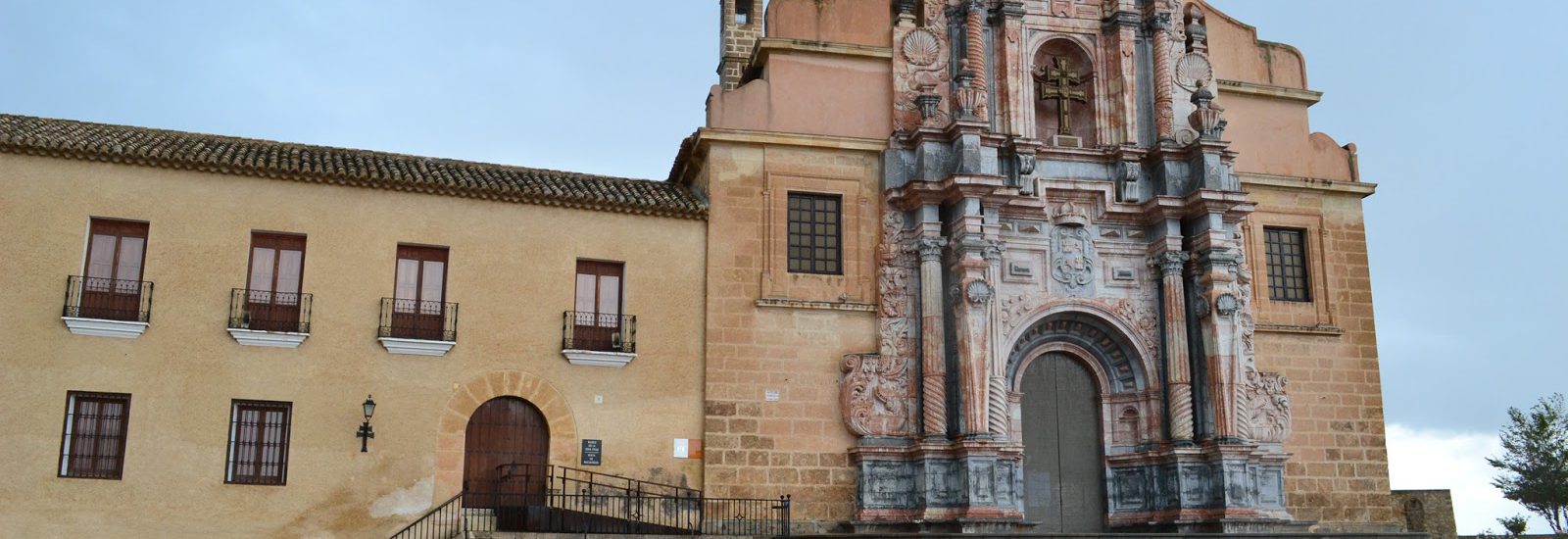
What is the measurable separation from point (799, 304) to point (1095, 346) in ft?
16.9

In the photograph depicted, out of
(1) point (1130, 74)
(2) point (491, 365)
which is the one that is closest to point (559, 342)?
(2) point (491, 365)

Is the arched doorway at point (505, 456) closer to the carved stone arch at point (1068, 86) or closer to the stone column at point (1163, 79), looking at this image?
the carved stone arch at point (1068, 86)

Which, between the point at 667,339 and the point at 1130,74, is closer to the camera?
the point at 667,339

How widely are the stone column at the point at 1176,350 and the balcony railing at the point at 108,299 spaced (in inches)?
606

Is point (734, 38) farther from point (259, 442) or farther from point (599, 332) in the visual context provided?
point (259, 442)

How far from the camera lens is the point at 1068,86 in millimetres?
24141

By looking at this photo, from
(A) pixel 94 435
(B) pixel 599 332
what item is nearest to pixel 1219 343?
(B) pixel 599 332

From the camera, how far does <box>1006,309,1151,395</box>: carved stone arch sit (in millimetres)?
22672

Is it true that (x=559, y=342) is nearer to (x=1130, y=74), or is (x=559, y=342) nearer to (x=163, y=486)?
(x=163, y=486)

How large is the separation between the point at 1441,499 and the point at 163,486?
20558 mm

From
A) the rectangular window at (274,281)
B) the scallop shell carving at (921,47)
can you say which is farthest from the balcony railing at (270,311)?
the scallop shell carving at (921,47)

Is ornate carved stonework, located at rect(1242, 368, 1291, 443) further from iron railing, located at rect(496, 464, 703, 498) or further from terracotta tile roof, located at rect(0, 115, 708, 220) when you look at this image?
iron railing, located at rect(496, 464, 703, 498)

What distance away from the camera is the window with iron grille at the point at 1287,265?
2425cm

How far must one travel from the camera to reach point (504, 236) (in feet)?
69.5
